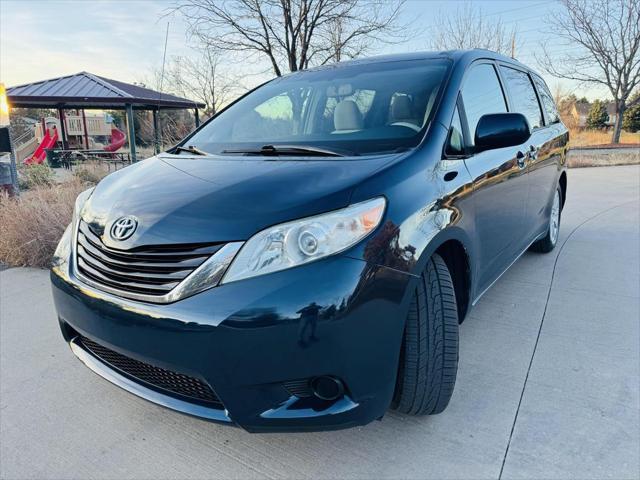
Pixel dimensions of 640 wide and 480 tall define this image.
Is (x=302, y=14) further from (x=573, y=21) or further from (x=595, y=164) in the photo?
(x=573, y=21)

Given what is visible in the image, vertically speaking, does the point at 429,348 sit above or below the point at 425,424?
above

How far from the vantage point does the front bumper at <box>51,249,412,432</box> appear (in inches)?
58.9

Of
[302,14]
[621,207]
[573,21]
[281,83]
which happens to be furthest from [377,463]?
[573,21]

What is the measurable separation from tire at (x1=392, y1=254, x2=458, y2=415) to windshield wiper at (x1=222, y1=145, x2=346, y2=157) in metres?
0.66

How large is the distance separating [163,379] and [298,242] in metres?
0.75

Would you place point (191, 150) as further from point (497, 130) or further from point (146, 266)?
point (497, 130)

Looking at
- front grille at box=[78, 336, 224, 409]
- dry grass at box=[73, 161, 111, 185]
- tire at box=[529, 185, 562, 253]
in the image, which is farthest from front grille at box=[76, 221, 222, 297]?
dry grass at box=[73, 161, 111, 185]

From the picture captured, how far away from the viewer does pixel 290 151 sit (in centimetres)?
221

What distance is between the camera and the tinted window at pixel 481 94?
2.51 m

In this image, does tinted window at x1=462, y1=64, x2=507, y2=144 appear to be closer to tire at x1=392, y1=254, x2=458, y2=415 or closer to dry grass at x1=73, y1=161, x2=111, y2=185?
tire at x1=392, y1=254, x2=458, y2=415

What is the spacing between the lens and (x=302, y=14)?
13328 millimetres

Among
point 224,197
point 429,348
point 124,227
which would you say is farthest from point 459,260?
point 124,227

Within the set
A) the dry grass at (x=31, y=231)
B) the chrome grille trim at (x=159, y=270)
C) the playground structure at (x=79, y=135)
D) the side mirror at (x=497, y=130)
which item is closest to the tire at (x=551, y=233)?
the side mirror at (x=497, y=130)

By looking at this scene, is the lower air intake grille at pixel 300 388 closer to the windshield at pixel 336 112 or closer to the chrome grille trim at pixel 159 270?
the chrome grille trim at pixel 159 270
